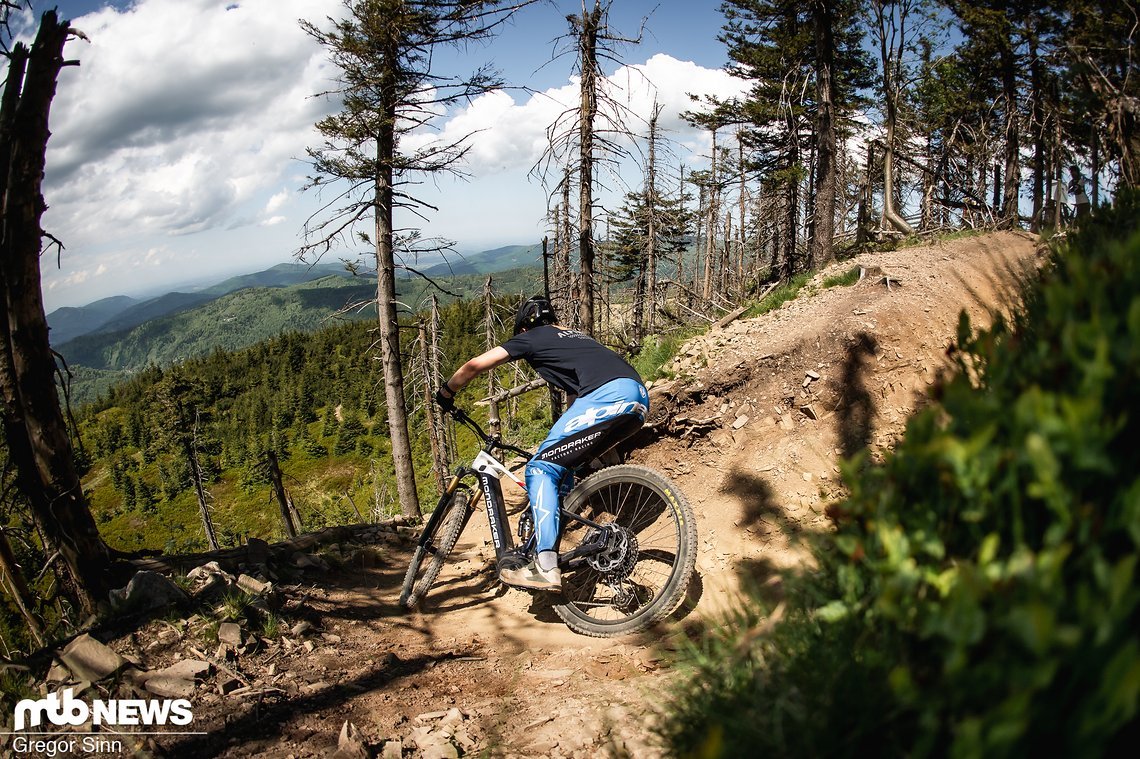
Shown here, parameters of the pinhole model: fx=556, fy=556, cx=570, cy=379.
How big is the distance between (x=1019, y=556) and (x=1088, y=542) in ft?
0.56

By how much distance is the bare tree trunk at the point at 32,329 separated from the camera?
Answer: 15.0ft

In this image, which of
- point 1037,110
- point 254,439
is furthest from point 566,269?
point 254,439

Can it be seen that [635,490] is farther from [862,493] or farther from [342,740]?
[862,493]

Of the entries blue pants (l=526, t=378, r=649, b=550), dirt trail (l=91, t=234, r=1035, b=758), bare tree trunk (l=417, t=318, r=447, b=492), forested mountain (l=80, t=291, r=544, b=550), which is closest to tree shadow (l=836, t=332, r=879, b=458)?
dirt trail (l=91, t=234, r=1035, b=758)

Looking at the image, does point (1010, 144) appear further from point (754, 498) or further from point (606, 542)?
point (606, 542)

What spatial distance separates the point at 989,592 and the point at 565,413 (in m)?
3.81

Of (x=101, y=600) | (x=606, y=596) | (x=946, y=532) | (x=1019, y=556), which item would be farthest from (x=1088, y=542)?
(x=101, y=600)

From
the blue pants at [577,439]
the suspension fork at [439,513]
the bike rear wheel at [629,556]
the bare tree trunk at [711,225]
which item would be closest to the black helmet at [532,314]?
the blue pants at [577,439]

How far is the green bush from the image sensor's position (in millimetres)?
1180

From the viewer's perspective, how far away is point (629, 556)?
488cm

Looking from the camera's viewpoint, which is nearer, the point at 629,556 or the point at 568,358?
the point at 629,556

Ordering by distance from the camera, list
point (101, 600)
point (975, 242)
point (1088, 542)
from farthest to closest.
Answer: point (975, 242), point (101, 600), point (1088, 542)

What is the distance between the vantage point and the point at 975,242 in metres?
8.74

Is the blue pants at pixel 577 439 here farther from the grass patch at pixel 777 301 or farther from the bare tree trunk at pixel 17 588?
the grass patch at pixel 777 301
